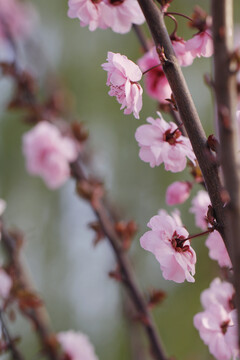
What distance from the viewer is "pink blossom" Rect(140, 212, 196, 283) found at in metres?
0.81

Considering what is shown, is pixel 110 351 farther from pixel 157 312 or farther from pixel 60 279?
pixel 60 279

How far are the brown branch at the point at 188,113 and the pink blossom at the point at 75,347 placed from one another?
972 mm

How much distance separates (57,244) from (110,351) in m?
1.02

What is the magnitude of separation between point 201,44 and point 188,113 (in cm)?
24

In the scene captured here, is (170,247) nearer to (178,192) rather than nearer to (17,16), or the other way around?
(178,192)

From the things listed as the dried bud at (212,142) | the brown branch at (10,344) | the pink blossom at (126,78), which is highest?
the pink blossom at (126,78)

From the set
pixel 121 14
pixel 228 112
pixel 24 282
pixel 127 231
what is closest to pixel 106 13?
pixel 121 14

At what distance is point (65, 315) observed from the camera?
3.60 meters

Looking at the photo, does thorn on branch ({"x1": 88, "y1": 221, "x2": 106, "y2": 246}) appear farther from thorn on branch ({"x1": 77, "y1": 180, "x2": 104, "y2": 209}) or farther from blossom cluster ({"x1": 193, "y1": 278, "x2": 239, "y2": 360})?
blossom cluster ({"x1": 193, "y1": 278, "x2": 239, "y2": 360})

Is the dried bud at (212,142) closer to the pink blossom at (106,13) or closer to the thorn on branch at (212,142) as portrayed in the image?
the thorn on branch at (212,142)

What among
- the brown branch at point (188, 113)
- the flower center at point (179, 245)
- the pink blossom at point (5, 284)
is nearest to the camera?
the brown branch at point (188, 113)

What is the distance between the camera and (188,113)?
742 millimetres

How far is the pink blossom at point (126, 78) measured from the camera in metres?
0.84

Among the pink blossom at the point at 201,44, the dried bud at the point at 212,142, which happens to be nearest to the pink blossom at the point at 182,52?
the pink blossom at the point at 201,44
